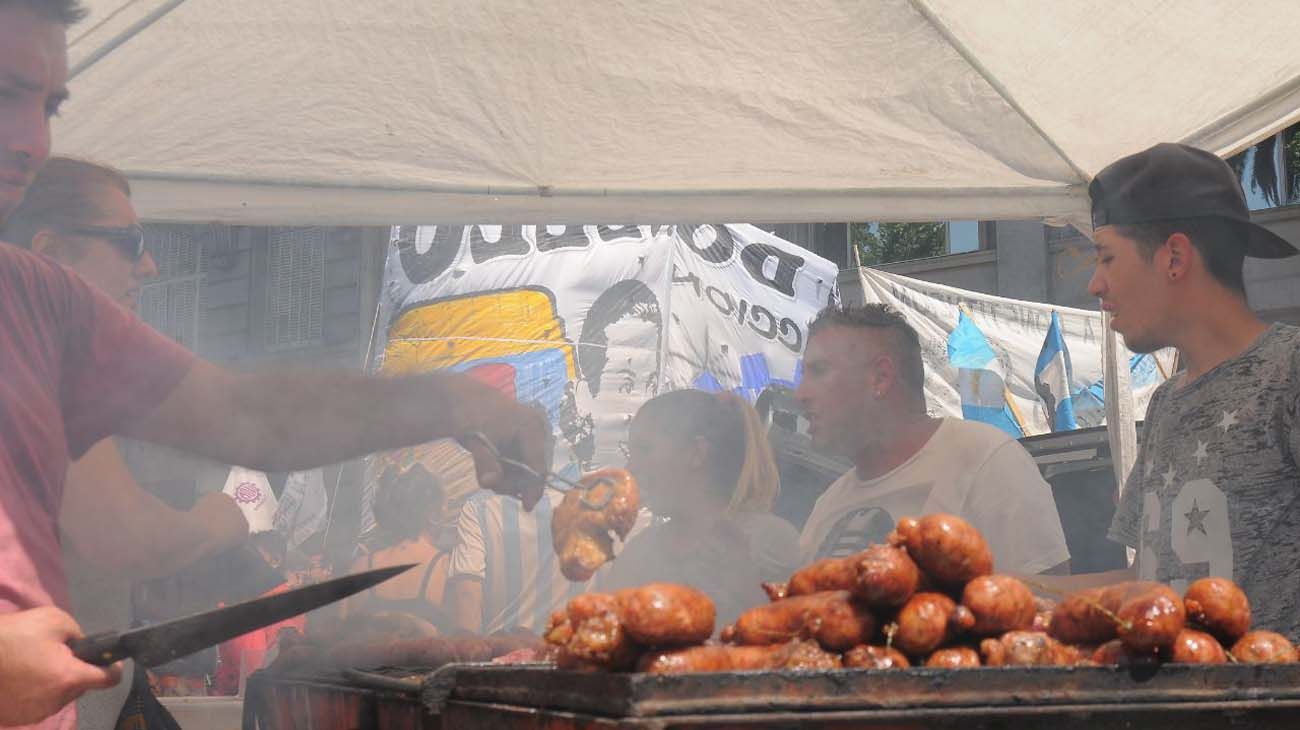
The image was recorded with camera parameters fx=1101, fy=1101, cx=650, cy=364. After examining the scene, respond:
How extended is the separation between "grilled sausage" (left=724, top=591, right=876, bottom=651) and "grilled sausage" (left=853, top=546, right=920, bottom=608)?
36mm

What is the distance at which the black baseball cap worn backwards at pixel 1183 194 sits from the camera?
3.38 meters

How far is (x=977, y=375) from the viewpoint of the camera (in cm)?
1096

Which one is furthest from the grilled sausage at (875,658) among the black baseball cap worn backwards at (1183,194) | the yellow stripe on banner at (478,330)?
the yellow stripe on banner at (478,330)

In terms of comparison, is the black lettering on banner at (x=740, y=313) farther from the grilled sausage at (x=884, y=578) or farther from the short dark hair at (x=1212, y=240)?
the grilled sausage at (x=884, y=578)

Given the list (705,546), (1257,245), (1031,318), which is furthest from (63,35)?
(1031,318)

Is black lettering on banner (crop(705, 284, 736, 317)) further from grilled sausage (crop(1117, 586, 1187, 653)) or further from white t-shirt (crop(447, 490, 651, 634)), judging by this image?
grilled sausage (crop(1117, 586, 1187, 653))

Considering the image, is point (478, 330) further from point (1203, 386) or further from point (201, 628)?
point (201, 628)

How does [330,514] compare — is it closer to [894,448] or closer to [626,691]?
[894,448]

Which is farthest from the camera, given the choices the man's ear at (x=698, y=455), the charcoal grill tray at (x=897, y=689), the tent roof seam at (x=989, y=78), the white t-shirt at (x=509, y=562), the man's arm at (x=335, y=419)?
the white t-shirt at (x=509, y=562)

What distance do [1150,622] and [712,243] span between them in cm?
805

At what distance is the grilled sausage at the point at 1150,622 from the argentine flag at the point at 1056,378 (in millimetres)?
8837

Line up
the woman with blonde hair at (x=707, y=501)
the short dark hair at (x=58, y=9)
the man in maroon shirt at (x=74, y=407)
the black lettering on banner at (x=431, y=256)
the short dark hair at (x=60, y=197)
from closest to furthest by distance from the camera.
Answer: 1. the man in maroon shirt at (x=74, y=407)
2. the short dark hair at (x=58, y=9)
3. the short dark hair at (x=60, y=197)
4. the woman with blonde hair at (x=707, y=501)
5. the black lettering on banner at (x=431, y=256)

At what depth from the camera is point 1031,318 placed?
11727 millimetres

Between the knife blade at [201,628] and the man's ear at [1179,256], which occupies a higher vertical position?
the man's ear at [1179,256]
